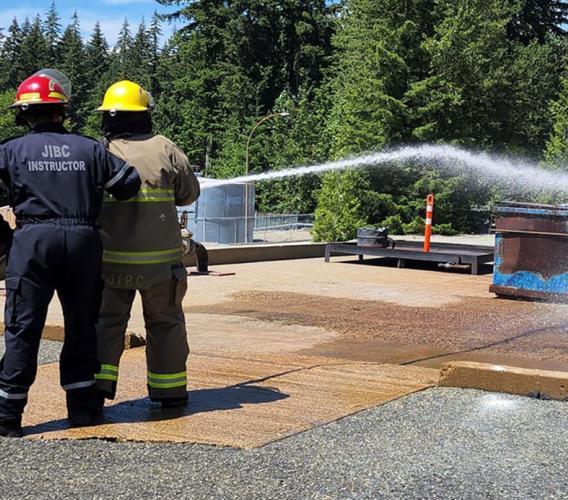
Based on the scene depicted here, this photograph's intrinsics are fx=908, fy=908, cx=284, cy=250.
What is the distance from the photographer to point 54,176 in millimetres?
4430

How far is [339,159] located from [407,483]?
3203 centimetres

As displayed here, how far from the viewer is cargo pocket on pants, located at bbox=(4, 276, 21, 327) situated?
4.38 meters

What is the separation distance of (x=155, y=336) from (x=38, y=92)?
1432 mm

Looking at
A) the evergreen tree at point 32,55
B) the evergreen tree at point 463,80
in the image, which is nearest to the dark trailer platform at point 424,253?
the evergreen tree at point 463,80

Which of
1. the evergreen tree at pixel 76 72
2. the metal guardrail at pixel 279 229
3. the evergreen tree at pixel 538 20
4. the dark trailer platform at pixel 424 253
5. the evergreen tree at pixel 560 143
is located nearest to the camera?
the dark trailer platform at pixel 424 253

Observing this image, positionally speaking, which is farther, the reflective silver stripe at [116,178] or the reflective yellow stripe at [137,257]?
the reflective yellow stripe at [137,257]

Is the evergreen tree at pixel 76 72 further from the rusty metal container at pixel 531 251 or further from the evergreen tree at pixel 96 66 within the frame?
the rusty metal container at pixel 531 251

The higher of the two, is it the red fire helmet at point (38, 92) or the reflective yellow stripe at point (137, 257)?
the red fire helmet at point (38, 92)

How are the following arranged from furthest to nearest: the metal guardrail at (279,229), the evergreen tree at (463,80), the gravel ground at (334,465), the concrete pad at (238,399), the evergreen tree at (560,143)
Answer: the evergreen tree at (560,143) < the evergreen tree at (463,80) < the metal guardrail at (279,229) < the concrete pad at (238,399) < the gravel ground at (334,465)

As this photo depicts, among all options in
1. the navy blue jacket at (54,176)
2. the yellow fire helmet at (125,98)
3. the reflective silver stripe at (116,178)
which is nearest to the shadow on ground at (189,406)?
the navy blue jacket at (54,176)

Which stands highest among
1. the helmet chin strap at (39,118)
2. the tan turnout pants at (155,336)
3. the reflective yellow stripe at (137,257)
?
the helmet chin strap at (39,118)

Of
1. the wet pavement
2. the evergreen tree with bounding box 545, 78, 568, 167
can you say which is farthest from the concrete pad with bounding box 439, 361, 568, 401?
the evergreen tree with bounding box 545, 78, 568, 167

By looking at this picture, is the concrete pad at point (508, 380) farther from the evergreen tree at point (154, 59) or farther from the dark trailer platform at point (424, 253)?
the evergreen tree at point (154, 59)

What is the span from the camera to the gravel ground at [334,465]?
3.68 m
